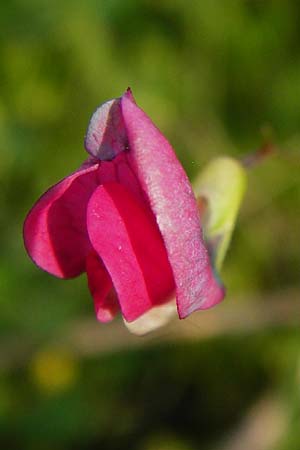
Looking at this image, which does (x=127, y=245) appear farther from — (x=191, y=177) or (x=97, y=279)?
(x=191, y=177)

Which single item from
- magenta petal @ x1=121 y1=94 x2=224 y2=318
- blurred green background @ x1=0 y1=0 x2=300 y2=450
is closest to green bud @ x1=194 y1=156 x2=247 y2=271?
magenta petal @ x1=121 y1=94 x2=224 y2=318

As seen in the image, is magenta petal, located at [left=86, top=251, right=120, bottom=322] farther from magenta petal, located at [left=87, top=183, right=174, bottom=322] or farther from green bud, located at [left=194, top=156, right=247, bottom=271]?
green bud, located at [left=194, top=156, right=247, bottom=271]

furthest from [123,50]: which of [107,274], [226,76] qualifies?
[107,274]

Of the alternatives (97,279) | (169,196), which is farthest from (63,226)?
(169,196)

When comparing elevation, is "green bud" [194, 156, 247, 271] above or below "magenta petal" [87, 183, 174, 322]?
below

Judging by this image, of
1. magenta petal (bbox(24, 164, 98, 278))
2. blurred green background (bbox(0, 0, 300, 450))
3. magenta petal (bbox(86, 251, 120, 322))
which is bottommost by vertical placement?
blurred green background (bbox(0, 0, 300, 450))

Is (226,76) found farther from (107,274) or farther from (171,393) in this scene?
(107,274)
